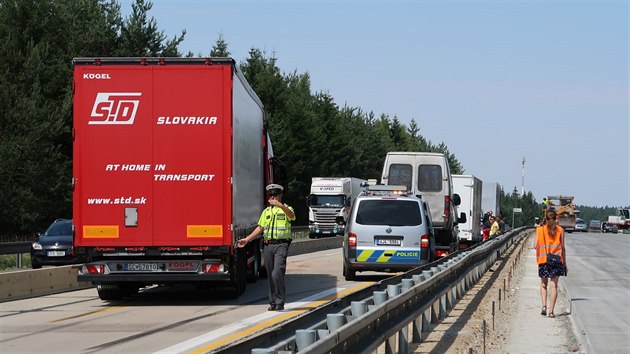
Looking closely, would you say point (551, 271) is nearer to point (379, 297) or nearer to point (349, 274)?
point (349, 274)

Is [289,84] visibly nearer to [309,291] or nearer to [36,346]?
[309,291]

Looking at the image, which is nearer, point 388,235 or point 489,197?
point 388,235

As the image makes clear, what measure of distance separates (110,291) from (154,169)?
9.86ft

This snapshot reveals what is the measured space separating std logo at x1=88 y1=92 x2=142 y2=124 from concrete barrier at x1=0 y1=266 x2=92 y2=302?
4248 millimetres

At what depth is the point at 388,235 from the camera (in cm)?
2227

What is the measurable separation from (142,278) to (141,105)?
278 cm

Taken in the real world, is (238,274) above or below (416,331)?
above

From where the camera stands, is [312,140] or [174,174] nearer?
[174,174]

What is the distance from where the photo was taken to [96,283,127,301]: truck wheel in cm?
1834

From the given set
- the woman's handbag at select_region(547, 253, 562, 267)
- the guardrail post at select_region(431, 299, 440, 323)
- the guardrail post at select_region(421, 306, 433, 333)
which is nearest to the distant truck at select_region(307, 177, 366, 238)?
the woman's handbag at select_region(547, 253, 562, 267)

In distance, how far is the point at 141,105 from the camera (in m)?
16.8

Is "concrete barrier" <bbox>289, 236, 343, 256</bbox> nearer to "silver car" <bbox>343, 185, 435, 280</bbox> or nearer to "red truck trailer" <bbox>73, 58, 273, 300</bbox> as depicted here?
"silver car" <bbox>343, 185, 435, 280</bbox>

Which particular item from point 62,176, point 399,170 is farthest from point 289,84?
point 399,170

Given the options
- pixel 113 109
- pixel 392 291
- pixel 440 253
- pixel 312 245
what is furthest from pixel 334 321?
pixel 312 245
